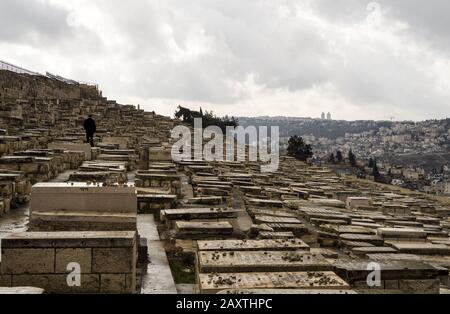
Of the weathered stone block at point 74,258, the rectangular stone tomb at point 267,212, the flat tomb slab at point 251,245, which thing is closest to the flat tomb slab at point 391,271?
the flat tomb slab at point 251,245

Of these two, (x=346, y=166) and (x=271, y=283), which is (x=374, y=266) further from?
(x=346, y=166)

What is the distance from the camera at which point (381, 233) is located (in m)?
9.29

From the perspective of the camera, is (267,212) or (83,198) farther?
(267,212)

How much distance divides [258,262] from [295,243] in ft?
4.11

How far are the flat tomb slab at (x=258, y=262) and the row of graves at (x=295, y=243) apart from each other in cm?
1

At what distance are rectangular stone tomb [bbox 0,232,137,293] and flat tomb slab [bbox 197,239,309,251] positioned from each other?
151 centimetres

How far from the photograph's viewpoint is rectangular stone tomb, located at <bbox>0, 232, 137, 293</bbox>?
473cm

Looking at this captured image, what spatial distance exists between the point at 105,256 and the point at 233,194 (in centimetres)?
729

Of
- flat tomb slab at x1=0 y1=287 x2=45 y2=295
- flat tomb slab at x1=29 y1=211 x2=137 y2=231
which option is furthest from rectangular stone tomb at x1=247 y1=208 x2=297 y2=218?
flat tomb slab at x1=0 y1=287 x2=45 y2=295

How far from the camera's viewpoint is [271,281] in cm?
504

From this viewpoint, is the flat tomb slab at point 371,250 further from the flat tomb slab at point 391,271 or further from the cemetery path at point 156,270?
the cemetery path at point 156,270

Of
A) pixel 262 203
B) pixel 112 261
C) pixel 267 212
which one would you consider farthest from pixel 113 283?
pixel 262 203

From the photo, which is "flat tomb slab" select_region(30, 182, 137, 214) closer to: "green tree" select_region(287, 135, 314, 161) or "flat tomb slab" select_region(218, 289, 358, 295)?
"flat tomb slab" select_region(218, 289, 358, 295)

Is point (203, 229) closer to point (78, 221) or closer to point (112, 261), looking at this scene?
point (78, 221)
